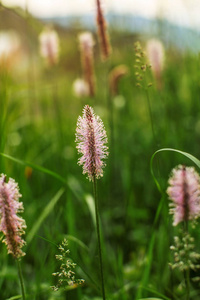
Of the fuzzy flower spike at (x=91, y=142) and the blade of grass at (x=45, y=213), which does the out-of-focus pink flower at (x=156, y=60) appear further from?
the fuzzy flower spike at (x=91, y=142)

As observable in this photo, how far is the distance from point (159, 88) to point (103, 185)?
0.90 metres

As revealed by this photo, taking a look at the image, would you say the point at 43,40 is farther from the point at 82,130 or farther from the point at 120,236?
the point at 82,130

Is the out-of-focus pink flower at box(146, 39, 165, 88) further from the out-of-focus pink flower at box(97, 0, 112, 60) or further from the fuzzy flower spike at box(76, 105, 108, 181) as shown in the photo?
the fuzzy flower spike at box(76, 105, 108, 181)

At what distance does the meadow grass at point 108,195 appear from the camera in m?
2.01

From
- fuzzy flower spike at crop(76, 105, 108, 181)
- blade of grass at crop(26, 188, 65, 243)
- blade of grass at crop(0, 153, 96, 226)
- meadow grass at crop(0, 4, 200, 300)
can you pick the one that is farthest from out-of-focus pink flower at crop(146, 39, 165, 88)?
fuzzy flower spike at crop(76, 105, 108, 181)

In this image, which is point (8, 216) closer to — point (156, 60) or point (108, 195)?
point (156, 60)

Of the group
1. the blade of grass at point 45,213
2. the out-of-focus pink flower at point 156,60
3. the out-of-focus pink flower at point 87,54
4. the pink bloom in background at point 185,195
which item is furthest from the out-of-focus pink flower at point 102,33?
the pink bloom in background at point 185,195

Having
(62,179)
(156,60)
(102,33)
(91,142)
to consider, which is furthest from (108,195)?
(91,142)

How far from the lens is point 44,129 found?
4629 mm

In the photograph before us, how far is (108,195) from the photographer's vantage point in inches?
122

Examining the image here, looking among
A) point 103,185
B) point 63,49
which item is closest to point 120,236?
point 103,185

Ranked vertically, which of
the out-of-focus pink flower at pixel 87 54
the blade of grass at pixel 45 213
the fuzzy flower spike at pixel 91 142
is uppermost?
the out-of-focus pink flower at pixel 87 54

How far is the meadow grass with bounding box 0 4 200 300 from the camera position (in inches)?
79.1

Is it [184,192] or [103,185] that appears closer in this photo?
[184,192]
